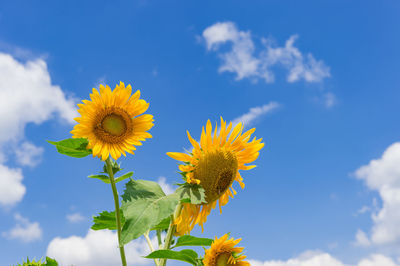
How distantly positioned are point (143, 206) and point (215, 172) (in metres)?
0.52

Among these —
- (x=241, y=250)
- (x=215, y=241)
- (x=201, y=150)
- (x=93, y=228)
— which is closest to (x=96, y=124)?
(x=201, y=150)

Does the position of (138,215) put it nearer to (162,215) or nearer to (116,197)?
(162,215)

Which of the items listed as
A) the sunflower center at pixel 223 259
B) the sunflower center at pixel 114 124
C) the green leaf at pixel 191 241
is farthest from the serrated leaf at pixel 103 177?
the sunflower center at pixel 223 259

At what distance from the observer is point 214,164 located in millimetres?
2330

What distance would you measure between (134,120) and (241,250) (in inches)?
55.5

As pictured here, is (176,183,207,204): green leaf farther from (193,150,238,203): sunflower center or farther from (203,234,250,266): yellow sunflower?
(203,234,250,266): yellow sunflower

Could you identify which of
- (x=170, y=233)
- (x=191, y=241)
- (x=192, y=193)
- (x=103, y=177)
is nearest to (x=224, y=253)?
(x=191, y=241)

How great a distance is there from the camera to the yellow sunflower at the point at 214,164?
2.32 m

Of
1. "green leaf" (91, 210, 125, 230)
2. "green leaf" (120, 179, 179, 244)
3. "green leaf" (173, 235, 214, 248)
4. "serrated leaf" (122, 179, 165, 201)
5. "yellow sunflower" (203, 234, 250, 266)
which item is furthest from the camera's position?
"yellow sunflower" (203, 234, 250, 266)

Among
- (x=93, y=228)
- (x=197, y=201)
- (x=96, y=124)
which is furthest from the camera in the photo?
(x=93, y=228)

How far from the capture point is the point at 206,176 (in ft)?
7.57

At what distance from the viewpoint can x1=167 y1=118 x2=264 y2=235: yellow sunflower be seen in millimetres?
2318

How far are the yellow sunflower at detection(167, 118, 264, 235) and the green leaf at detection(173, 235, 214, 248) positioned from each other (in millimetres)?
104

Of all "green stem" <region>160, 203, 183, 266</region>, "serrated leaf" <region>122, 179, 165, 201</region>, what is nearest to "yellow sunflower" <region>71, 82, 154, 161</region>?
"serrated leaf" <region>122, 179, 165, 201</region>
